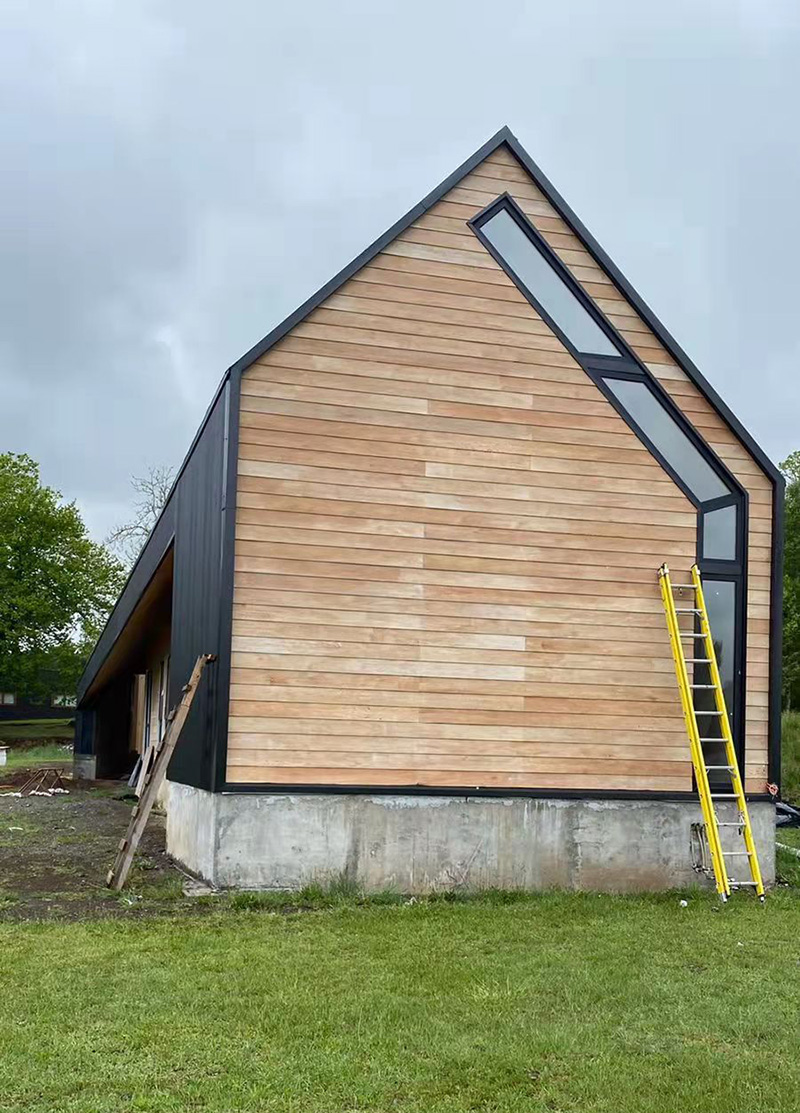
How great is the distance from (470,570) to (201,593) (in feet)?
8.60

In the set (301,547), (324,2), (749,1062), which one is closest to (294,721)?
(301,547)

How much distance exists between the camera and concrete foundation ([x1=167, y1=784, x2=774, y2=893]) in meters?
9.58

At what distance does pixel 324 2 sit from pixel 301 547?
23.3ft

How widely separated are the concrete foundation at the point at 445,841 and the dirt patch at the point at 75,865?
0.56m

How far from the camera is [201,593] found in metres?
10.8

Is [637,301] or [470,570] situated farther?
[637,301]

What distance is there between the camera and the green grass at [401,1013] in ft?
15.6

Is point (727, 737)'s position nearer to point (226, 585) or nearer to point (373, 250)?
point (226, 585)

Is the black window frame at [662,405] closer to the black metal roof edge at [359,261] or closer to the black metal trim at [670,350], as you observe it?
the black metal trim at [670,350]

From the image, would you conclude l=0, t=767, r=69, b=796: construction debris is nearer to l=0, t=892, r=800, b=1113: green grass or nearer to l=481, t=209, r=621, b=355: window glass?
l=0, t=892, r=800, b=1113: green grass

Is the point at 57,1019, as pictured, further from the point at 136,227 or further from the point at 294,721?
the point at 136,227

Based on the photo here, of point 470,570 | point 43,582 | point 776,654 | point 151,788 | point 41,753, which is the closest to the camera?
point 151,788

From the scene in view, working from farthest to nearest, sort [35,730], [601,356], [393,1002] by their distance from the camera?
[35,730]
[601,356]
[393,1002]

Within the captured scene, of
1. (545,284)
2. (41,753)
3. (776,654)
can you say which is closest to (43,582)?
(41,753)
